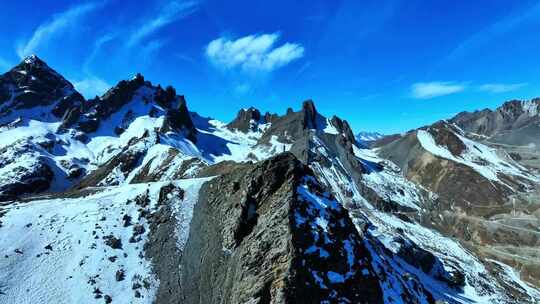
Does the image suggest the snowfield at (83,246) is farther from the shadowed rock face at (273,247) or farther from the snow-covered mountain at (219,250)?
the shadowed rock face at (273,247)

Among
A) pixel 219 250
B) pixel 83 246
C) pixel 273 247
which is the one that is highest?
pixel 273 247

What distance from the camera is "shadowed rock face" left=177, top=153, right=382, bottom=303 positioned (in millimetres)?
36519

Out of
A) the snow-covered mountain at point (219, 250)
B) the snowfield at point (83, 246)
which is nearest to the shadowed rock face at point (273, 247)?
the snow-covered mountain at point (219, 250)

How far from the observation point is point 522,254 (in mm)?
118438

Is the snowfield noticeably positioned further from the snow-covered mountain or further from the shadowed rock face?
the shadowed rock face

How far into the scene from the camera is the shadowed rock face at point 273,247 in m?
36.5

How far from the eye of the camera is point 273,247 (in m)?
39.0

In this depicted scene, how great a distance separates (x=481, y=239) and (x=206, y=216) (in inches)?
4332

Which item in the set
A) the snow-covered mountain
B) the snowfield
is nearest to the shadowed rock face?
the snow-covered mountain

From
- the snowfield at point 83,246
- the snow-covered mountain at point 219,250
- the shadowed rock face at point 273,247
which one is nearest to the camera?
the shadowed rock face at point 273,247

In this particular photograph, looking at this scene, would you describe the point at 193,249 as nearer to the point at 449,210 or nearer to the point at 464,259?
the point at 464,259

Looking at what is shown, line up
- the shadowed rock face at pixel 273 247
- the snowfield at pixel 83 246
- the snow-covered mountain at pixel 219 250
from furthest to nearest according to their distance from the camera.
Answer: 1. the snowfield at pixel 83 246
2. the snow-covered mountain at pixel 219 250
3. the shadowed rock face at pixel 273 247

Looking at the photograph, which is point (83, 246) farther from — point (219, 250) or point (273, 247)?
point (273, 247)

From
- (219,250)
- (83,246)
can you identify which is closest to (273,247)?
(219,250)
